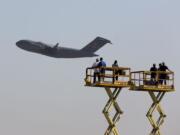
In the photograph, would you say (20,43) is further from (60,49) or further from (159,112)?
(159,112)

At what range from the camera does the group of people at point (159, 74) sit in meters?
71.8

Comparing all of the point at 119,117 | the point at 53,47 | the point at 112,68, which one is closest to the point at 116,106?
the point at 119,117

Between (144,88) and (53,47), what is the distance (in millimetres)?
28624

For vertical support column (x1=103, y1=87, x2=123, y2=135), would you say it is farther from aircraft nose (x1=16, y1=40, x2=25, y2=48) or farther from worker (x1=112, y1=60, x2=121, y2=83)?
aircraft nose (x1=16, y1=40, x2=25, y2=48)

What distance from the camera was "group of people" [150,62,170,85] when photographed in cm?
7175

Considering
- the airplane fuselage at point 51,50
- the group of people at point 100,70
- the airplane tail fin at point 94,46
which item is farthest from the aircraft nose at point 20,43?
the group of people at point 100,70

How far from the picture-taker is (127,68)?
71688 millimetres

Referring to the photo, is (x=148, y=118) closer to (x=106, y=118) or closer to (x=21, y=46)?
(x=106, y=118)

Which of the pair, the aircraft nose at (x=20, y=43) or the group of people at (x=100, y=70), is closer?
the group of people at (x=100, y=70)

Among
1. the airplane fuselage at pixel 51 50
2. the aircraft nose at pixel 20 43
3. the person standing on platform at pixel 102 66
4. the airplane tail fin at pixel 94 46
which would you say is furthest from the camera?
the aircraft nose at pixel 20 43

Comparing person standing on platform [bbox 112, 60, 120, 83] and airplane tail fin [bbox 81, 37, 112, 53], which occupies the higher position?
airplane tail fin [bbox 81, 37, 112, 53]

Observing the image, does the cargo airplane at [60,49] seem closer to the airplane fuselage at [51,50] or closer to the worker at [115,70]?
the airplane fuselage at [51,50]

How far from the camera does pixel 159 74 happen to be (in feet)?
236

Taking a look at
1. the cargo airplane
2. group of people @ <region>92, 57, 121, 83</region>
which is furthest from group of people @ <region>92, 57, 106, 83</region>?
the cargo airplane
